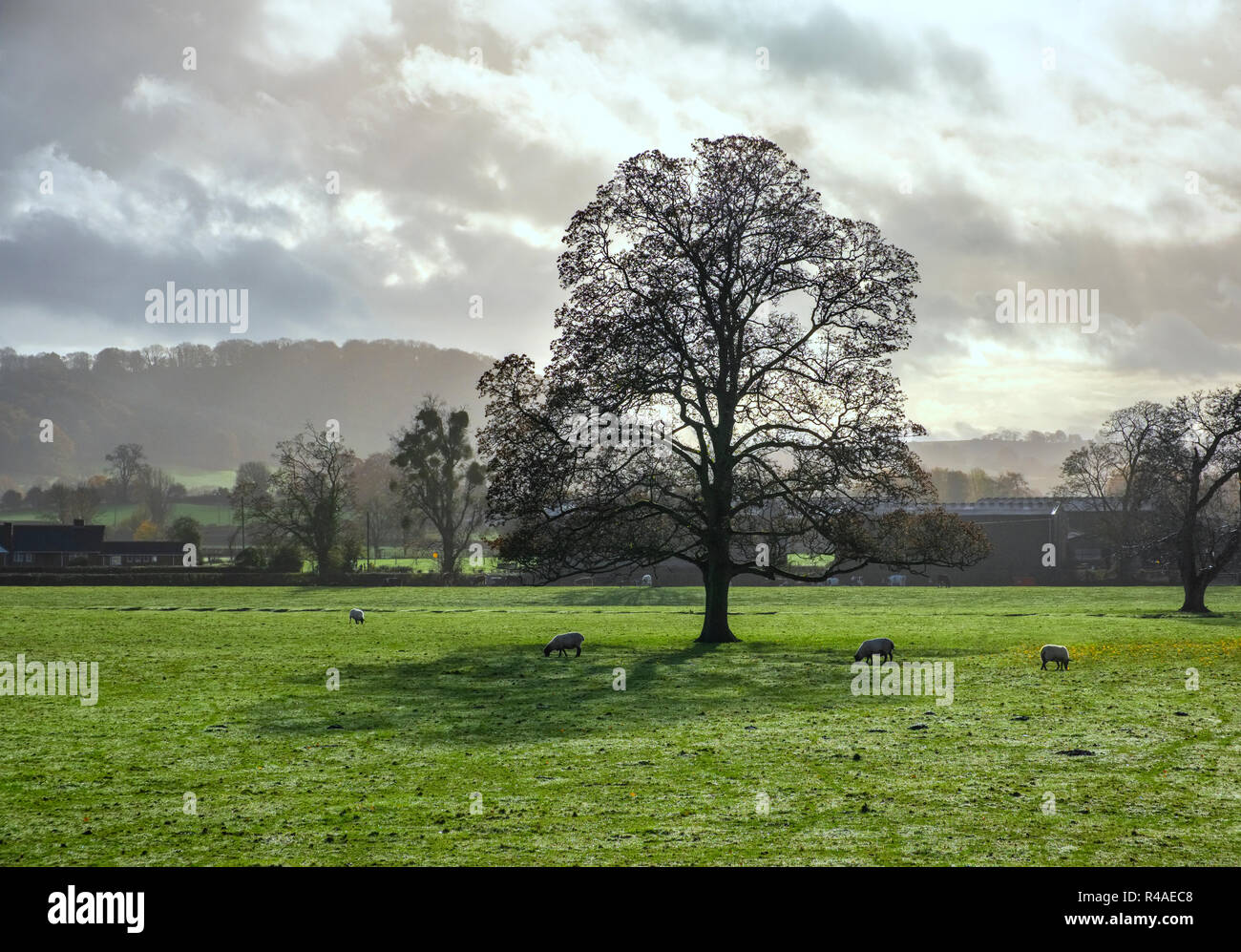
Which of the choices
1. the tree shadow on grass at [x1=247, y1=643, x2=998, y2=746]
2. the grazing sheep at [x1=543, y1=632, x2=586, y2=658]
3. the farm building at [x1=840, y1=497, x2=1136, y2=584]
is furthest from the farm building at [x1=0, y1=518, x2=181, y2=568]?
the tree shadow on grass at [x1=247, y1=643, x2=998, y2=746]

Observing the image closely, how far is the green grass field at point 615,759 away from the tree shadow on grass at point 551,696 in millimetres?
143

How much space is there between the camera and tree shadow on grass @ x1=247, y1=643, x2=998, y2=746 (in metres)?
18.7

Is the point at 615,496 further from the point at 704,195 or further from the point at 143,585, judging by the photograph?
the point at 143,585

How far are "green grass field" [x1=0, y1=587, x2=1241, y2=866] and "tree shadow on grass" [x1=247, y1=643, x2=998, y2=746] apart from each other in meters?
0.14

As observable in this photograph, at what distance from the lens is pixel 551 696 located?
23391mm

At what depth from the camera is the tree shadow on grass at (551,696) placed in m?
18.7

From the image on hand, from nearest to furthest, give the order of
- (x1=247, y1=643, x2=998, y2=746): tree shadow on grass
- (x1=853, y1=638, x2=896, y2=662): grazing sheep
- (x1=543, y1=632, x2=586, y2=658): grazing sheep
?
1. (x1=247, y1=643, x2=998, y2=746): tree shadow on grass
2. (x1=853, y1=638, x2=896, y2=662): grazing sheep
3. (x1=543, y1=632, x2=586, y2=658): grazing sheep

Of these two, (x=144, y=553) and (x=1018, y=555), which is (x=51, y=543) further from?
(x=1018, y=555)

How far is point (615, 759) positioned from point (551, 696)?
8.08 meters

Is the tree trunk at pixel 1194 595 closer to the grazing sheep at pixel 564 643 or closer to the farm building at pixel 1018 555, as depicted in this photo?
the farm building at pixel 1018 555

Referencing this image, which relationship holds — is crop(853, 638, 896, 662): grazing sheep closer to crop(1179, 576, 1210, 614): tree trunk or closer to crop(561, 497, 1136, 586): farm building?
crop(1179, 576, 1210, 614): tree trunk

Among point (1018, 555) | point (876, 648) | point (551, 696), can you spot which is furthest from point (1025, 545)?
point (551, 696)
